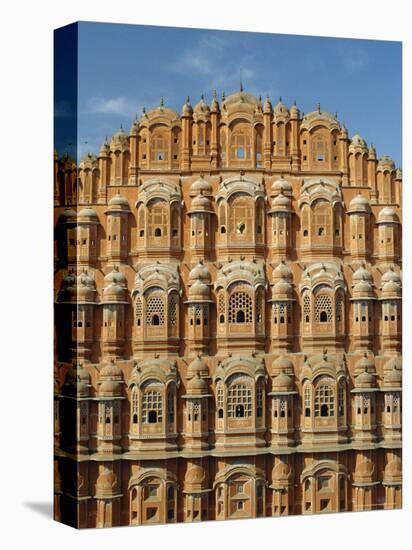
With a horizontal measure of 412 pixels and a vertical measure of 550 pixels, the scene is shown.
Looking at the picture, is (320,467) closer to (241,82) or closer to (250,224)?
(250,224)

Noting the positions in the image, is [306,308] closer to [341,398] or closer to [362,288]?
[362,288]

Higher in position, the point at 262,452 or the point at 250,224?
the point at 250,224

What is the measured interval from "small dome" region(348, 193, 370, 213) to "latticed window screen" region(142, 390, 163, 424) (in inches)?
173

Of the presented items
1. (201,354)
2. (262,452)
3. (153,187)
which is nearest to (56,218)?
(153,187)

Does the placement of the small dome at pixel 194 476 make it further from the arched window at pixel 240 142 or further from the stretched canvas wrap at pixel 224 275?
the arched window at pixel 240 142

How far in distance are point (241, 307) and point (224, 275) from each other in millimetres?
570

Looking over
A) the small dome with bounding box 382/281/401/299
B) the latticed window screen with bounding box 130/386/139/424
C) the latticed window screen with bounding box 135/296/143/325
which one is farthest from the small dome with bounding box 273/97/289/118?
the latticed window screen with bounding box 130/386/139/424

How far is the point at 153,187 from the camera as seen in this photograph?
78.4 feet

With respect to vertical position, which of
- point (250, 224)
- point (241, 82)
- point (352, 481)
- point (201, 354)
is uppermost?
point (241, 82)

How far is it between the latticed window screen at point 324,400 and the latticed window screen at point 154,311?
9.19 feet

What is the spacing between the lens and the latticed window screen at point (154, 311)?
932 inches

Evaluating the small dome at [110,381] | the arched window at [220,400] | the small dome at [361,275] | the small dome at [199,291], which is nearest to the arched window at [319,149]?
the small dome at [361,275]

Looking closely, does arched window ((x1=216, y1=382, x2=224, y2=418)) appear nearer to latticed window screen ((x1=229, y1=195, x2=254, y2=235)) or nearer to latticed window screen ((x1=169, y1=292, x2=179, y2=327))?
latticed window screen ((x1=169, y1=292, x2=179, y2=327))

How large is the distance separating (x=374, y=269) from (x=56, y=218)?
17.0 ft
